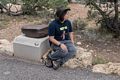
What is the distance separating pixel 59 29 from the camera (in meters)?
5.28

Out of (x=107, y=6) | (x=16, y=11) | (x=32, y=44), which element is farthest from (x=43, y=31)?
(x=16, y=11)

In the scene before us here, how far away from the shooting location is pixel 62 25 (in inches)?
210

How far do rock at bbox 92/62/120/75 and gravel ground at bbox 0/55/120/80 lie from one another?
118mm

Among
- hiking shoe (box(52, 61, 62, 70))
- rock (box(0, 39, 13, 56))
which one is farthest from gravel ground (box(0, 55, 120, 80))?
rock (box(0, 39, 13, 56))

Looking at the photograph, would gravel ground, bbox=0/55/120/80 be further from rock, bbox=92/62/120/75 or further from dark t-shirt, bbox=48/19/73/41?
dark t-shirt, bbox=48/19/73/41

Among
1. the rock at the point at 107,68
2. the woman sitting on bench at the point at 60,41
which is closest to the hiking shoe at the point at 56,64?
the woman sitting on bench at the point at 60,41

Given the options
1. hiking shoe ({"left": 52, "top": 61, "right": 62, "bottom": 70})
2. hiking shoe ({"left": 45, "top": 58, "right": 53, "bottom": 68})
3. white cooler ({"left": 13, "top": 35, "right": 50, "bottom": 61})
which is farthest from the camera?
white cooler ({"left": 13, "top": 35, "right": 50, "bottom": 61})

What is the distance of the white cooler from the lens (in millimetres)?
5527

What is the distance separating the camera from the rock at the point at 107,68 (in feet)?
16.6

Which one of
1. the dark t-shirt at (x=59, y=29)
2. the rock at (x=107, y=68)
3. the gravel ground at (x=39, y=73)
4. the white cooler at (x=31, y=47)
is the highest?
the dark t-shirt at (x=59, y=29)

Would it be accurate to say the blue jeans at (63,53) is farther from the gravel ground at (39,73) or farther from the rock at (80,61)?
the gravel ground at (39,73)

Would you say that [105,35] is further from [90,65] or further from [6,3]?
[6,3]

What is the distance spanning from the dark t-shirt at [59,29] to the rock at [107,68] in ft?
2.53

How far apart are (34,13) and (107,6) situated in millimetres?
3054
